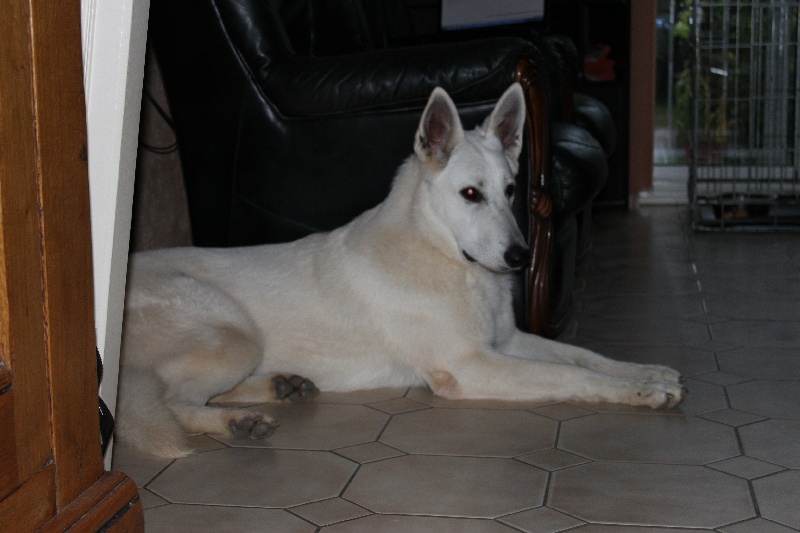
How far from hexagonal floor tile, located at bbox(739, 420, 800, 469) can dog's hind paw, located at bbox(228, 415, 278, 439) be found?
1184 millimetres

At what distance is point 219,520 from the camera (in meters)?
1.92

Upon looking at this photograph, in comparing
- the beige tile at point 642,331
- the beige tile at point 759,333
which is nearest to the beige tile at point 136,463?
the beige tile at point 642,331

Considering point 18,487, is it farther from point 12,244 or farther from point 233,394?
point 233,394

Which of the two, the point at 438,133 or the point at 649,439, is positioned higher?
the point at 438,133

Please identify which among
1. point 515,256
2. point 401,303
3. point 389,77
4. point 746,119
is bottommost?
point 401,303

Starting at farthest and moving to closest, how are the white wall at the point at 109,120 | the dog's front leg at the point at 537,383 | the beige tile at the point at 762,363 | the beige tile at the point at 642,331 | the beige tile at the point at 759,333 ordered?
1. the beige tile at the point at 642,331
2. the beige tile at the point at 759,333
3. the beige tile at the point at 762,363
4. the dog's front leg at the point at 537,383
5. the white wall at the point at 109,120

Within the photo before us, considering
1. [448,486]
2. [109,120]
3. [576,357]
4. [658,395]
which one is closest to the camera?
[109,120]

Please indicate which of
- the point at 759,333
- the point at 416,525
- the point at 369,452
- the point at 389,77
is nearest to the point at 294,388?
the point at 369,452

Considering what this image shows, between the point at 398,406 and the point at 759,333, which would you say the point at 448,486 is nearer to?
the point at 398,406

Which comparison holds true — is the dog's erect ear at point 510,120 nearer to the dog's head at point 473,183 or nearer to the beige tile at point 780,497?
the dog's head at point 473,183

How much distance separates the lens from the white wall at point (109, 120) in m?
1.64

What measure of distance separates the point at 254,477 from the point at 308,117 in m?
1.45

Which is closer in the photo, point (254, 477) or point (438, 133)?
point (254, 477)

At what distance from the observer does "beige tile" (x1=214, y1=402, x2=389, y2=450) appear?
2.40 metres
